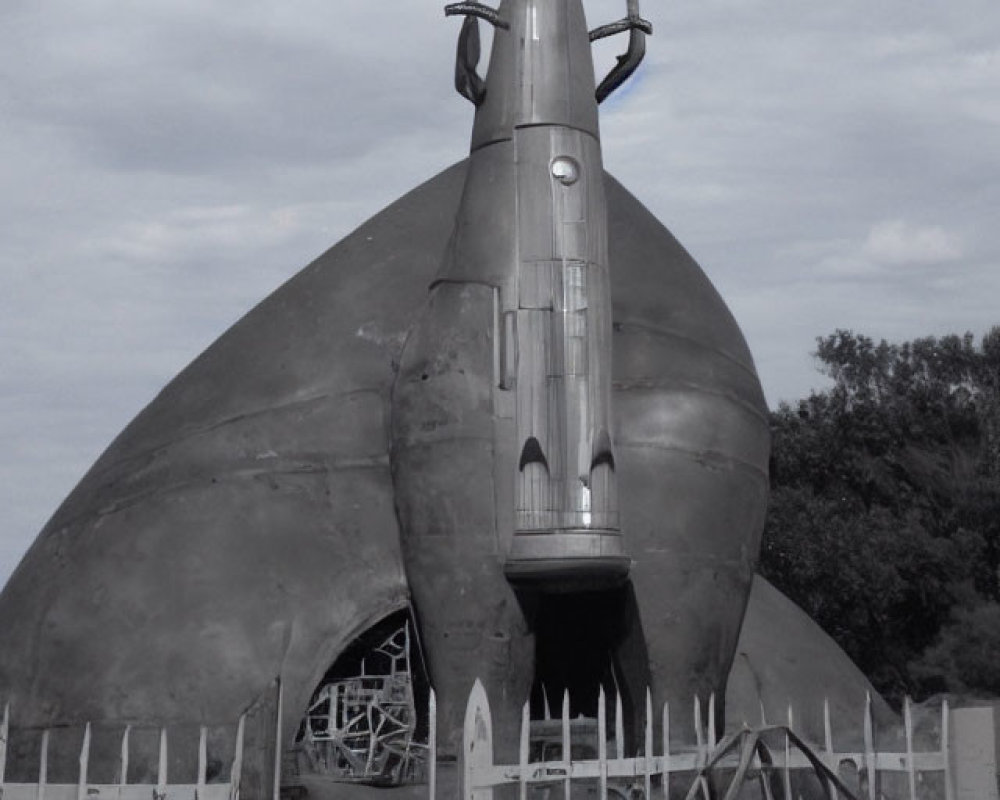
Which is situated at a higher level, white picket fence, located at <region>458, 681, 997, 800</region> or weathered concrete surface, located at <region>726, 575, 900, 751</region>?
weathered concrete surface, located at <region>726, 575, 900, 751</region>

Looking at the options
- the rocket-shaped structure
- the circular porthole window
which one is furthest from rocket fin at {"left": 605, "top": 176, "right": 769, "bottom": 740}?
the circular porthole window

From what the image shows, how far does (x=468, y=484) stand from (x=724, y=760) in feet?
8.78

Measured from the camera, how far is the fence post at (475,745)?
775cm

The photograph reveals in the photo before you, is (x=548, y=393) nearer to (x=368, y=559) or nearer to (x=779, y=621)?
(x=368, y=559)

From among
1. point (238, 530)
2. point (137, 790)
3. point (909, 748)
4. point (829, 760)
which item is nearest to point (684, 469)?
point (238, 530)

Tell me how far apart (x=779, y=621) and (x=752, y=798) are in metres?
3.63

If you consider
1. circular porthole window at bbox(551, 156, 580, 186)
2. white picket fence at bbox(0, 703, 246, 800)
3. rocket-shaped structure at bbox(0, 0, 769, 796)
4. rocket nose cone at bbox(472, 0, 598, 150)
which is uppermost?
rocket nose cone at bbox(472, 0, 598, 150)

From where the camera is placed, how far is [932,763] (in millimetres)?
9211

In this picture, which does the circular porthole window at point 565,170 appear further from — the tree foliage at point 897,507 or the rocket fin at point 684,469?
the tree foliage at point 897,507

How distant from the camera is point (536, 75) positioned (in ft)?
40.1

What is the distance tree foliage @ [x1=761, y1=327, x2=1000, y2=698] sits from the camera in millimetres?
31594

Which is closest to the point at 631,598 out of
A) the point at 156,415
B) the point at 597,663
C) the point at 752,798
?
the point at 597,663

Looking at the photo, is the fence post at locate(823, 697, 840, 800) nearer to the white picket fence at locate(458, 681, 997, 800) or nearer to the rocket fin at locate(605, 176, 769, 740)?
the white picket fence at locate(458, 681, 997, 800)

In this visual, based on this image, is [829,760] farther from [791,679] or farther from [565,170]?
[791,679]
